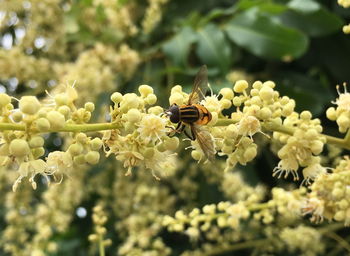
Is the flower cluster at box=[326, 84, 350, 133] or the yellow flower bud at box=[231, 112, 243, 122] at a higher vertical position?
the yellow flower bud at box=[231, 112, 243, 122]

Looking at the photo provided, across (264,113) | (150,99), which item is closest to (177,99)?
(150,99)

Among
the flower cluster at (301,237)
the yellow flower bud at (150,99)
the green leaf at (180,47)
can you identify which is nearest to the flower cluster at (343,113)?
the yellow flower bud at (150,99)

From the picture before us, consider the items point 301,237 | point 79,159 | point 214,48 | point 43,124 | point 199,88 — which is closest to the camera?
point 43,124

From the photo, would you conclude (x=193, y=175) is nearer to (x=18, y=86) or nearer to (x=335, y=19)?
(x=335, y=19)

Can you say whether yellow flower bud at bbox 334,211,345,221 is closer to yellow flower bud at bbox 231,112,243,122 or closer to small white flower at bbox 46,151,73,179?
yellow flower bud at bbox 231,112,243,122

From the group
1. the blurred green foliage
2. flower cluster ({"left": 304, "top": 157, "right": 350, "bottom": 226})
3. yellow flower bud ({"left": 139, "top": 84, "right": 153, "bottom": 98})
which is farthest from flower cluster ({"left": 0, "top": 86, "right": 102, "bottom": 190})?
the blurred green foliage

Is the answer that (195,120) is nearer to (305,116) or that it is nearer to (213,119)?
(213,119)

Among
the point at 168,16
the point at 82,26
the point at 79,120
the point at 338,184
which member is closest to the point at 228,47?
the point at 168,16

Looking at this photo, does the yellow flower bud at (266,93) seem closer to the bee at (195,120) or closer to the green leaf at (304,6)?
the bee at (195,120)
